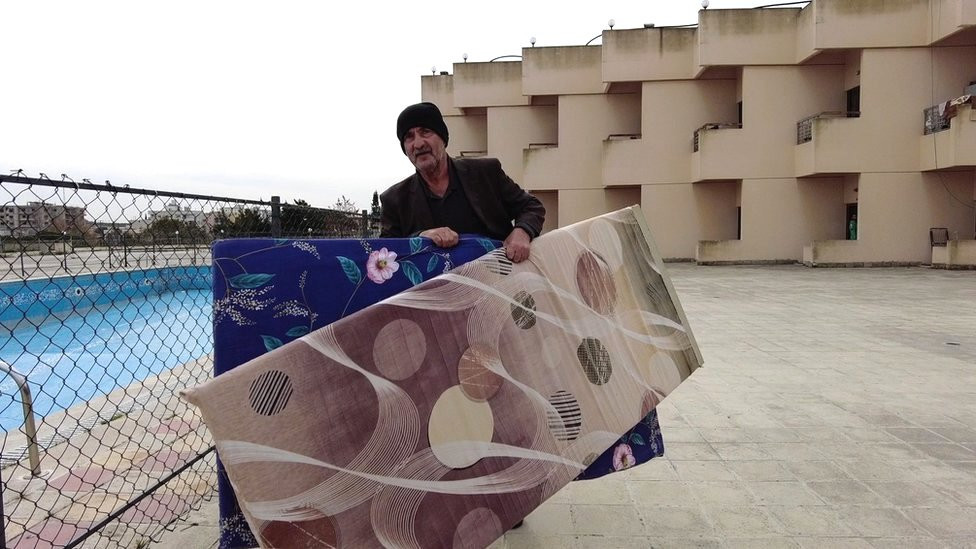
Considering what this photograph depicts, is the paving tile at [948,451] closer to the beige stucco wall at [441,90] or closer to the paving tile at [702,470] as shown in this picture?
the paving tile at [702,470]

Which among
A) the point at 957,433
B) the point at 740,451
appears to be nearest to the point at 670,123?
the point at 957,433

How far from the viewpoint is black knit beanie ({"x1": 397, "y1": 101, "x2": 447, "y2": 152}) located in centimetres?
188

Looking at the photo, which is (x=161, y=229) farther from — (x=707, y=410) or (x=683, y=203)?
(x=683, y=203)

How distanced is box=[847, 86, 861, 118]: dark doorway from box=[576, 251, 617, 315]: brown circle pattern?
1650 centimetres

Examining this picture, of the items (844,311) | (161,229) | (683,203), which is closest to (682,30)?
(683,203)

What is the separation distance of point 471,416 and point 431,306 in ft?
1.08

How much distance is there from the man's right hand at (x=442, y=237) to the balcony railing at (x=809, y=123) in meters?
15.9

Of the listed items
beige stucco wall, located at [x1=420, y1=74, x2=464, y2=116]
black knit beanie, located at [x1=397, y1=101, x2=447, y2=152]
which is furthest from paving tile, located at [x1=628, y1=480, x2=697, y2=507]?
beige stucco wall, located at [x1=420, y1=74, x2=464, y2=116]

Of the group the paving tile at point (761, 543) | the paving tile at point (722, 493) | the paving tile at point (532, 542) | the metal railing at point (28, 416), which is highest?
the metal railing at point (28, 416)

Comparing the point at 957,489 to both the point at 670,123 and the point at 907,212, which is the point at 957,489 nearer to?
the point at 907,212

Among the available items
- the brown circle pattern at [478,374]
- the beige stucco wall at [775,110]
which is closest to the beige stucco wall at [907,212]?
the beige stucco wall at [775,110]

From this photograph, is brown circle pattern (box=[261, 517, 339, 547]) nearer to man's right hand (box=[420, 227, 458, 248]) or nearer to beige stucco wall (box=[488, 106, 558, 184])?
man's right hand (box=[420, 227, 458, 248])

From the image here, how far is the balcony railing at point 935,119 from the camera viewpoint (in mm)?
13164

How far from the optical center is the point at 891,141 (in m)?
14.2
